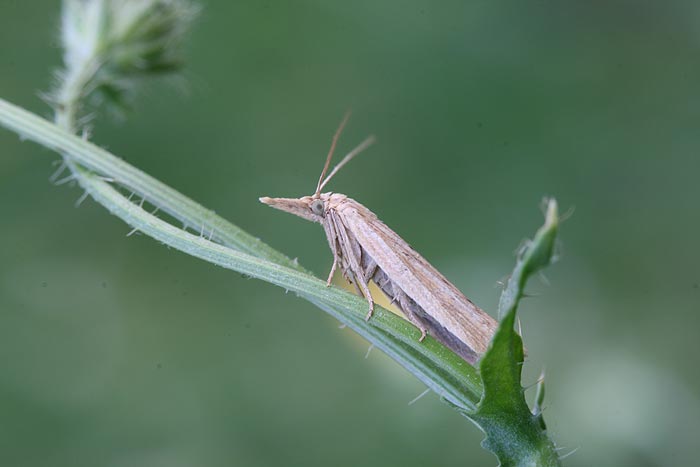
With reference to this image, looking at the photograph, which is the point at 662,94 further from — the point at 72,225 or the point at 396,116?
the point at 72,225

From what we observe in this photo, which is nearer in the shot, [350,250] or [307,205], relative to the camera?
[350,250]

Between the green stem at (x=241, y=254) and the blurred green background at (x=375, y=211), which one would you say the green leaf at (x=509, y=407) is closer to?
the green stem at (x=241, y=254)

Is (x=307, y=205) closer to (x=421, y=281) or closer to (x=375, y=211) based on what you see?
(x=421, y=281)

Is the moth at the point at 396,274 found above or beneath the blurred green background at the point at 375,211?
beneath

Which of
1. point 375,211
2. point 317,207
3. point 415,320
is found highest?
point 375,211

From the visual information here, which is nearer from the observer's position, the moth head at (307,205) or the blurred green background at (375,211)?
the moth head at (307,205)

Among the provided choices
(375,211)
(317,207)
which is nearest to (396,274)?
(317,207)

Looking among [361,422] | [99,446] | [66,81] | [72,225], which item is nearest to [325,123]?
[72,225]

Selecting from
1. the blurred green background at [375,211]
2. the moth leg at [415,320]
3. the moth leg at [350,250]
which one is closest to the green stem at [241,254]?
the moth leg at [415,320]
